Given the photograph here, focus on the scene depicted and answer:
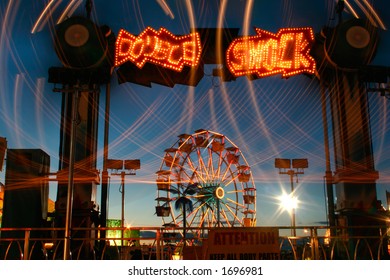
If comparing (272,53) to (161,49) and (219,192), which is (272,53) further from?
(219,192)

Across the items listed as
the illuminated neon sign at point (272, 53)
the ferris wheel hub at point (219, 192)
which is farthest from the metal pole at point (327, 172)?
the ferris wheel hub at point (219, 192)

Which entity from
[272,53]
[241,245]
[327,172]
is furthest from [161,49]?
[241,245]

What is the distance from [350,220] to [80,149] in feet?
Result: 31.1

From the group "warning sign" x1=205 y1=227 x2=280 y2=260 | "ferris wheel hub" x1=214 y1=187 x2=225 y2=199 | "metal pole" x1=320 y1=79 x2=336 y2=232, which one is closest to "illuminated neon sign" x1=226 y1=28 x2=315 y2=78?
"metal pole" x1=320 y1=79 x2=336 y2=232

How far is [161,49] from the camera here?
56.8 ft

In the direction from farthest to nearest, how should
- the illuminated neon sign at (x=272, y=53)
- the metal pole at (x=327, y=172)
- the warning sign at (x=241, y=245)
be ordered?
the illuminated neon sign at (x=272, y=53)
the metal pole at (x=327, y=172)
the warning sign at (x=241, y=245)

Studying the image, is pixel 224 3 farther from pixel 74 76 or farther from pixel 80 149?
pixel 80 149

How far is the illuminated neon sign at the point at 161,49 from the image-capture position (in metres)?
17.0

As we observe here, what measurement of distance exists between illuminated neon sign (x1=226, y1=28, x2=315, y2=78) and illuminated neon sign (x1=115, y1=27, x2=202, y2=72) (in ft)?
4.50

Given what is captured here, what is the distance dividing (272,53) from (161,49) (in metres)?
4.24

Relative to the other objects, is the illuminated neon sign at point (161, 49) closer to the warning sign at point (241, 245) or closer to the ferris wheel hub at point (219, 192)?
the warning sign at point (241, 245)

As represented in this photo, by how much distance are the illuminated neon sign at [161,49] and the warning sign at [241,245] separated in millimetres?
8974

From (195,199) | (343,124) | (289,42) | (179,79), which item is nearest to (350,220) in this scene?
(343,124)

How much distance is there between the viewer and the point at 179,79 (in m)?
18.0
